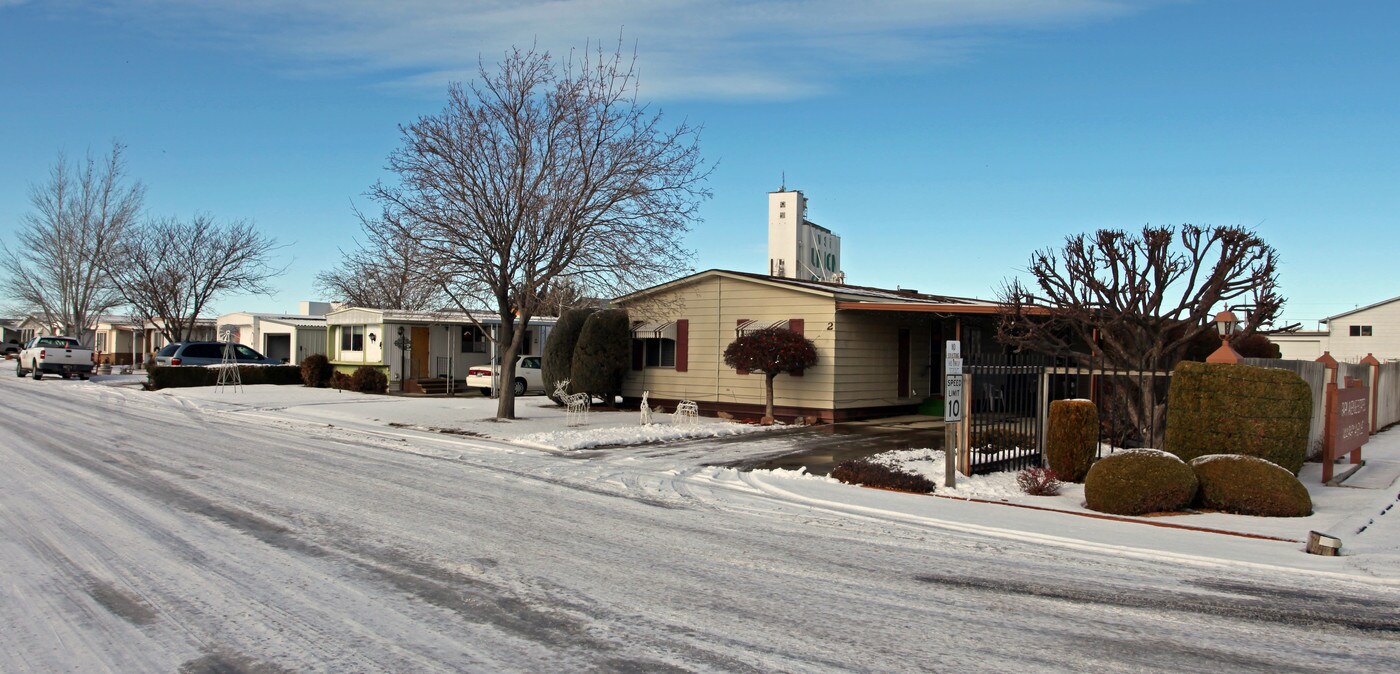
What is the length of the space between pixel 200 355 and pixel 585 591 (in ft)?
109

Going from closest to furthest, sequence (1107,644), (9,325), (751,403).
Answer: (1107,644), (751,403), (9,325)

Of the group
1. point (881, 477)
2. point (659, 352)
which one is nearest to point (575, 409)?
point (659, 352)

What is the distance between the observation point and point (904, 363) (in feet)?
72.8

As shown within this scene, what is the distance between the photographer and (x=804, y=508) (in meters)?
9.86

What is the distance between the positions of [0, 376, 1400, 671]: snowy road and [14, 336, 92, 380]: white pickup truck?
1155 inches

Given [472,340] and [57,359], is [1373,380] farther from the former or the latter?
[57,359]

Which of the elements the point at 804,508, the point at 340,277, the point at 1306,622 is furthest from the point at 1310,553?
the point at 340,277

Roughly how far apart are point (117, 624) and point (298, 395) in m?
22.9

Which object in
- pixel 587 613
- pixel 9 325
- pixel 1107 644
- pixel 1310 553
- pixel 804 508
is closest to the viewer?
pixel 1107 644

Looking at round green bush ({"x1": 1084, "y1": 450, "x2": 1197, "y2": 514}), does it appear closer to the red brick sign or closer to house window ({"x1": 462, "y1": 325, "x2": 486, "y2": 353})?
the red brick sign

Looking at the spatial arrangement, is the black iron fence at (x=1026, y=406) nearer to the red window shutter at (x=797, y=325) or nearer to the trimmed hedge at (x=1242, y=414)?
the trimmed hedge at (x=1242, y=414)

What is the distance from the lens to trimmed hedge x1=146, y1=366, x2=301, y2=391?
29875mm

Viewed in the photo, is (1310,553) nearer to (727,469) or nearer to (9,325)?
(727,469)

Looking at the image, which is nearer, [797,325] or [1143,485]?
[1143,485]
